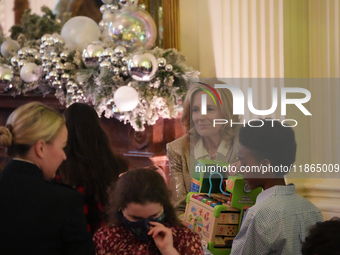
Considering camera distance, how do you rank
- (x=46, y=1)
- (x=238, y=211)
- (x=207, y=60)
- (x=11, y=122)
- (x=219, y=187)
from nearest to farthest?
(x=11, y=122), (x=238, y=211), (x=219, y=187), (x=207, y=60), (x=46, y=1)

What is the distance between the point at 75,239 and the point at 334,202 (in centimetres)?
238

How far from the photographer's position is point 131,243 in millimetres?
1357

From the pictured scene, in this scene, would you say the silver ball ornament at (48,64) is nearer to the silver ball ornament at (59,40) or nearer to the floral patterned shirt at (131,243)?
the silver ball ornament at (59,40)

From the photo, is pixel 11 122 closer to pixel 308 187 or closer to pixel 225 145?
pixel 225 145

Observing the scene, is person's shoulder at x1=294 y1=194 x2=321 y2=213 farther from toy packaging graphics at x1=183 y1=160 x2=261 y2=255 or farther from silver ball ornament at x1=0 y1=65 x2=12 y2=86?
silver ball ornament at x1=0 y1=65 x2=12 y2=86

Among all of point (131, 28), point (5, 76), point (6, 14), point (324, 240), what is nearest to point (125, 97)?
point (131, 28)

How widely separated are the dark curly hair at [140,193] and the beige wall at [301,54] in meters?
1.94

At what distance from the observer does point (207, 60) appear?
3688 millimetres

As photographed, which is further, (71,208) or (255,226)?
(255,226)

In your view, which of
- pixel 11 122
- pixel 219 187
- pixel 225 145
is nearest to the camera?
pixel 11 122

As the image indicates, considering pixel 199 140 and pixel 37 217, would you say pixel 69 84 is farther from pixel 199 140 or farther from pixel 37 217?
pixel 37 217

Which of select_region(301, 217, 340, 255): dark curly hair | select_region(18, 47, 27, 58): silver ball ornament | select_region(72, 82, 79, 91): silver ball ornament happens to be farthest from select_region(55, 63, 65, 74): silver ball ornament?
select_region(301, 217, 340, 255): dark curly hair

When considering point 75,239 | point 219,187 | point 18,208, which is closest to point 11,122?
point 18,208

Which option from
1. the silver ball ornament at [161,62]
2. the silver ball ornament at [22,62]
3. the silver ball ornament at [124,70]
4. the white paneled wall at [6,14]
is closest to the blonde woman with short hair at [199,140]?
the silver ball ornament at [161,62]
